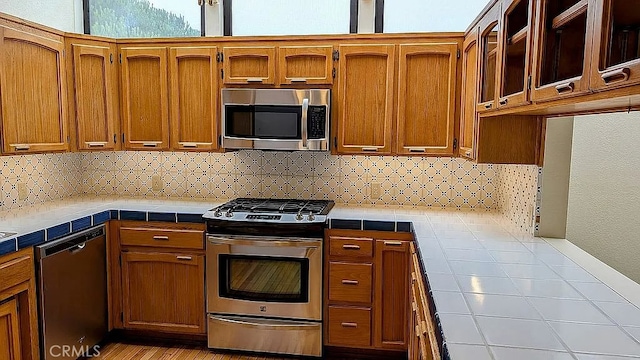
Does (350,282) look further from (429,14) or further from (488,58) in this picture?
(429,14)

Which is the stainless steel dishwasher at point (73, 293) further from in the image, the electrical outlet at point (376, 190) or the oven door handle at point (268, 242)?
the electrical outlet at point (376, 190)

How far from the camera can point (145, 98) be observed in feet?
10.8

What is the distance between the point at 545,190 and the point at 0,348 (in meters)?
2.88

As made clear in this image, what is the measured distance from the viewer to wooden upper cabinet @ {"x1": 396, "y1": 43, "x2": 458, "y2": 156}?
9.82 feet

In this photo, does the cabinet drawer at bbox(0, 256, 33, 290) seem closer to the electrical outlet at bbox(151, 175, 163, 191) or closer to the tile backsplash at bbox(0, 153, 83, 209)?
the tile backsplash at bbox(0, 153, 83, 209)

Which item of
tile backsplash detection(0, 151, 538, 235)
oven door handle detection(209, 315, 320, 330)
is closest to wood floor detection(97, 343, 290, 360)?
oven door handle detection(209, 315, 320, 330)

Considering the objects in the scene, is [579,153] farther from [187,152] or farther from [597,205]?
[187,152]

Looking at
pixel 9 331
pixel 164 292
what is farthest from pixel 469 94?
pixel 9 331

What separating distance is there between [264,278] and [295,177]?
2.90 feet

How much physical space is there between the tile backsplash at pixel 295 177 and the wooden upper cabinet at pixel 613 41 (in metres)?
2.21

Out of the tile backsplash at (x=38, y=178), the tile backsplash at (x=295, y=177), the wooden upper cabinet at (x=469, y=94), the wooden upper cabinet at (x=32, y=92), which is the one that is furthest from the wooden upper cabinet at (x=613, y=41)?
the tile backsplash at (x=38, y=178)

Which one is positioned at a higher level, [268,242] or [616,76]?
[616,76]

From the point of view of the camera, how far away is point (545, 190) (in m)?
2.44

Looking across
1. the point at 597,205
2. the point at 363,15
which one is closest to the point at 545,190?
the point at 597,205
